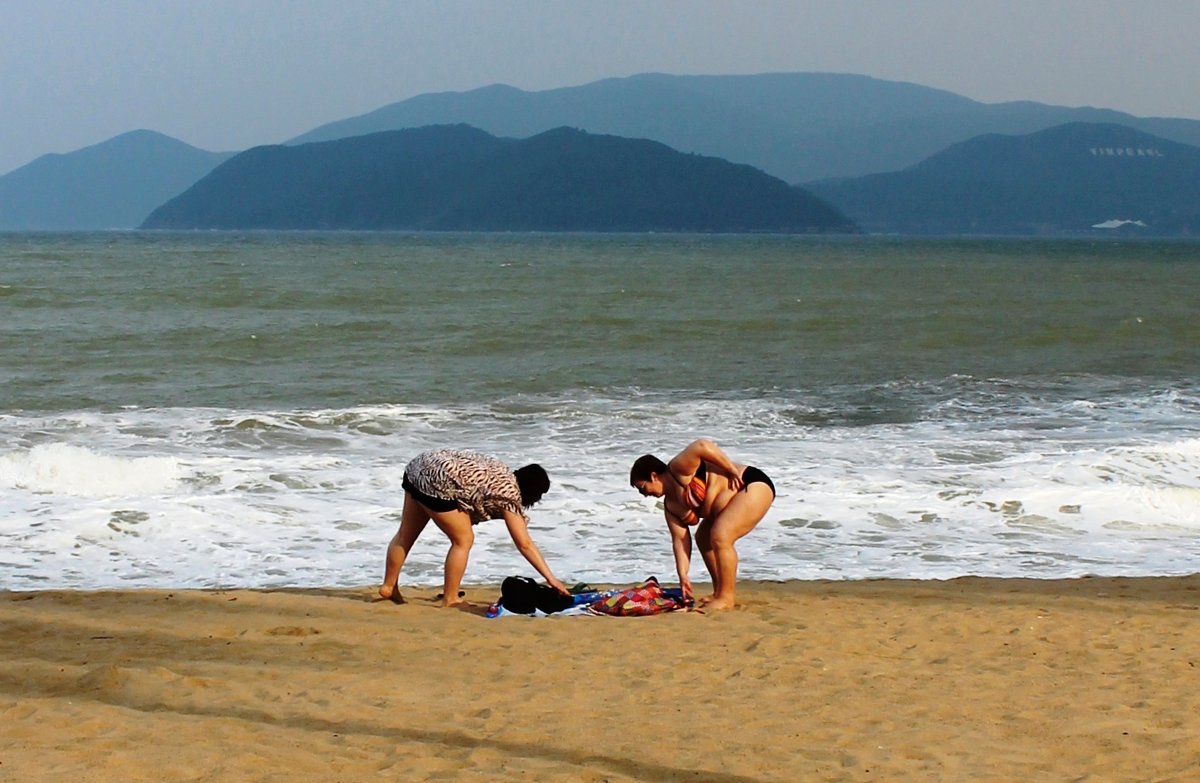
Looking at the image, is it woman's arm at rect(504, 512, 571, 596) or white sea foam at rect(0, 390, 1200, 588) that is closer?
woman's arm at rect(504, 512, 571, 596)

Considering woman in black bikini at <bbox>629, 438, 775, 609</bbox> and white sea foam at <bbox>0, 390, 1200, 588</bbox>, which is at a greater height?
woman in black bikini at <bbox>629, 438, 775, 609</bbox>

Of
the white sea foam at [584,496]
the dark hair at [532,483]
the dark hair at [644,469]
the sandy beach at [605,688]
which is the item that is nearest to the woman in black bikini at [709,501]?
the dark hair at [644,469]

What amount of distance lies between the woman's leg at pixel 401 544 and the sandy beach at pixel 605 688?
0.68 feet

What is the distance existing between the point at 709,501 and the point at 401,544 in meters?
1.96

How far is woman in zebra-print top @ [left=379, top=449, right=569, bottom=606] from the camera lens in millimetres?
8023

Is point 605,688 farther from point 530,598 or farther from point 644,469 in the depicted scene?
point 644,469

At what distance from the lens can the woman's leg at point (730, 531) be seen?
7.89 metres

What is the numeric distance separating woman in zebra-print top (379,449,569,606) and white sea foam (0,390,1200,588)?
3.85 ft

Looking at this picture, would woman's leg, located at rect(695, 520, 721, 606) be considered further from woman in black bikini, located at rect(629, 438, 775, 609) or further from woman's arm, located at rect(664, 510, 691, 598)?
woman's arm, located at rect(664, 510, 691, 598)

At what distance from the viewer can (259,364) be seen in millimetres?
22797

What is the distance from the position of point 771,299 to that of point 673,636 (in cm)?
3541

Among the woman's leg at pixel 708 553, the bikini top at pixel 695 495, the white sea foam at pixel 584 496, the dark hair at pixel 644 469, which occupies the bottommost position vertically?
the white sea foam at pixel 584 496

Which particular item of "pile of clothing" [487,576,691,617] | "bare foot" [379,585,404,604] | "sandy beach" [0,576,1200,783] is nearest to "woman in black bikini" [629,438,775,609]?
"pile of clothing" [487,576,691,617]

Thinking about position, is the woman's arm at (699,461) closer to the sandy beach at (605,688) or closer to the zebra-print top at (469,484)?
the sandy beach at (605,688)
